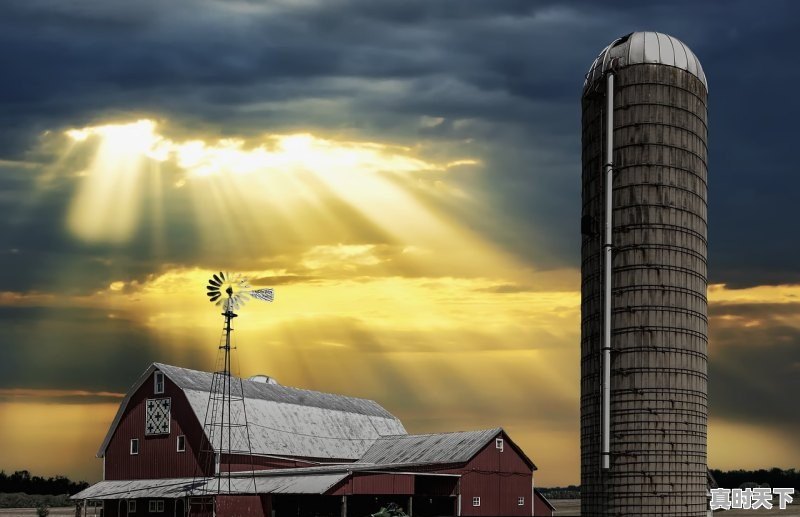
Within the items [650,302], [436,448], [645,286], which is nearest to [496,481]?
[436,448]

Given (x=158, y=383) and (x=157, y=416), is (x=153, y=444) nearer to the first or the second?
(x=157, y=416)

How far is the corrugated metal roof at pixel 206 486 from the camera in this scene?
184 ft

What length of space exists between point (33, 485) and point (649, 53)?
9945 cm

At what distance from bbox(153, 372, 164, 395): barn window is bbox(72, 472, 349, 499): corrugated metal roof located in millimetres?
5666

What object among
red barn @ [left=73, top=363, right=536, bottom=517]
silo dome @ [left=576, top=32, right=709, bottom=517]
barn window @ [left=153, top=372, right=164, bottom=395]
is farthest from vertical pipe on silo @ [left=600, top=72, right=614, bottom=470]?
barn window @ [left=153, top=372, right=164, bottom=395]

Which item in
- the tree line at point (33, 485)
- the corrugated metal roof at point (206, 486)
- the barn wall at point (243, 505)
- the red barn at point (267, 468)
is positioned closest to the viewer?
the corrugated metal roof at point (206, 486)

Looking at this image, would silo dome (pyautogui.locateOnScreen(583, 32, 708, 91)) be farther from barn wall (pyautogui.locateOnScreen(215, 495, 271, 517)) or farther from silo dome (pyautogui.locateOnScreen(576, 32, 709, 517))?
barn wall (pyautogui.locateOnScreen(215, 495, 271, 517))

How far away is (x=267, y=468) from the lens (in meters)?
67.1

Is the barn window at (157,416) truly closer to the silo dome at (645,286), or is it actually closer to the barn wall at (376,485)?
the barn wall at (376,485)

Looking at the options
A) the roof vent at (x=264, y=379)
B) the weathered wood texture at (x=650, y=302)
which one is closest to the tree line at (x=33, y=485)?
the roof vent at (x=264, y=379)

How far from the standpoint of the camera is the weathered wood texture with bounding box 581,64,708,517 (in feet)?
148

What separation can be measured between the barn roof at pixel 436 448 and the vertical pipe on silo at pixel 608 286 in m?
17.6

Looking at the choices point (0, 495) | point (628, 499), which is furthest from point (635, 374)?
point (0, 495)

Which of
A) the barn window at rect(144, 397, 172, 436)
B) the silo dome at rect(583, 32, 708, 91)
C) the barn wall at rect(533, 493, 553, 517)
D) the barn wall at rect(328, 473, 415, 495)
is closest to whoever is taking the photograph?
the silo dome at rect(583, 32, 708, 91)
